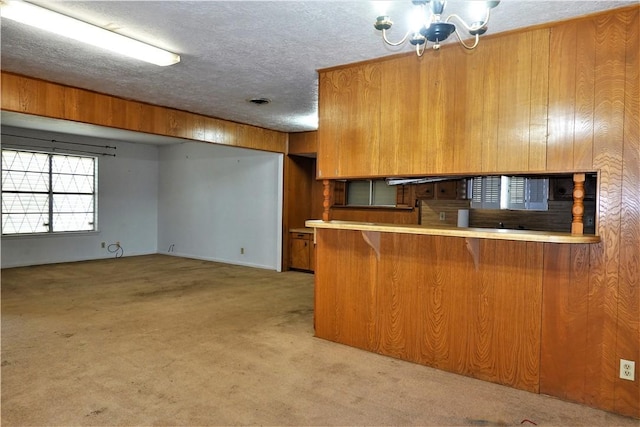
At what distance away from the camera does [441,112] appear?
2949 millimetres

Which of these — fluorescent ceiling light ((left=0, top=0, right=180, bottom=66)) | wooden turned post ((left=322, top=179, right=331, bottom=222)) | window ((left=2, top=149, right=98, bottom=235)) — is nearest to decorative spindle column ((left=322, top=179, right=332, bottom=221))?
wooden turned post ((left=322, top=179, right=331, bottom=222))

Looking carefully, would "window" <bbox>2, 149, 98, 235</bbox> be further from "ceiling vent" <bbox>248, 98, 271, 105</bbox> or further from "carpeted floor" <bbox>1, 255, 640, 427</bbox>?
"ceiling vent" <bbox>248, 98, 271, 105</bbox>

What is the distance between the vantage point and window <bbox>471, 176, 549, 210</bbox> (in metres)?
4.98

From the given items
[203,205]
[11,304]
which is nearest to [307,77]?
[11,304]

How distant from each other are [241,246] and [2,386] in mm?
5247

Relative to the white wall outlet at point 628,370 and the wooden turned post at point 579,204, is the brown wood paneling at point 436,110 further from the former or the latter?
the white wall outlet at point 628,370

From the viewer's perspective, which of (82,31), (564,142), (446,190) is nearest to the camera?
(564,142)

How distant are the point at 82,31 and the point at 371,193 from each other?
4955 millimetres

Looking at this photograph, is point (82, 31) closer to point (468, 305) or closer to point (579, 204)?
point (468, 305)

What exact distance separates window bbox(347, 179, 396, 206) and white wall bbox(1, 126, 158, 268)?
190 inches

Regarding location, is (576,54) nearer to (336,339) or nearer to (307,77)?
(307,77)

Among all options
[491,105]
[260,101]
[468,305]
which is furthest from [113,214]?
[491,105]

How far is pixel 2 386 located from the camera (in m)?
2.69

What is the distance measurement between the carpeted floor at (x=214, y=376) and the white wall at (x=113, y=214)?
3.06 metres
